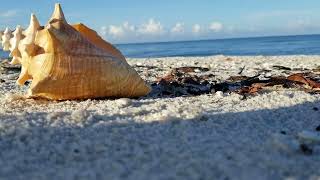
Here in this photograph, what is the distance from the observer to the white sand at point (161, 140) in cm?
218

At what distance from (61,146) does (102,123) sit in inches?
20.6

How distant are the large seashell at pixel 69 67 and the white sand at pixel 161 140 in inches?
7.5

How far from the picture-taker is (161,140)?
2668mm

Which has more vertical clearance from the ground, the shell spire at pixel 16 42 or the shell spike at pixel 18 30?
the shell spike at pixel 18 30

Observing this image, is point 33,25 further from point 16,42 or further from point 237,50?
point 237,50

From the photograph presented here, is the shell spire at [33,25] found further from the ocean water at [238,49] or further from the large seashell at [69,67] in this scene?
the ocean water at [238,49]

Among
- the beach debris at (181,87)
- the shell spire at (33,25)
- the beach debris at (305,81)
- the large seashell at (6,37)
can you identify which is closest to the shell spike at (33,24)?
the shell spire at (33,25)

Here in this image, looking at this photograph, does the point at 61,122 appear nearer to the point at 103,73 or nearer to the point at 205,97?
the point at 103,73

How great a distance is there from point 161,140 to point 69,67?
1562 mm

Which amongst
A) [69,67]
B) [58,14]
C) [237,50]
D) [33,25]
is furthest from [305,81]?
[237,50]

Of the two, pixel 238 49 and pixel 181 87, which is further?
pixel 238 49

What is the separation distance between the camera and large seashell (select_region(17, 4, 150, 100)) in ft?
13.0

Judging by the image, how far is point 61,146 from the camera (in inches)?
100

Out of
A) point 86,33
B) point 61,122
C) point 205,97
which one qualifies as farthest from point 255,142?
point 86,33
